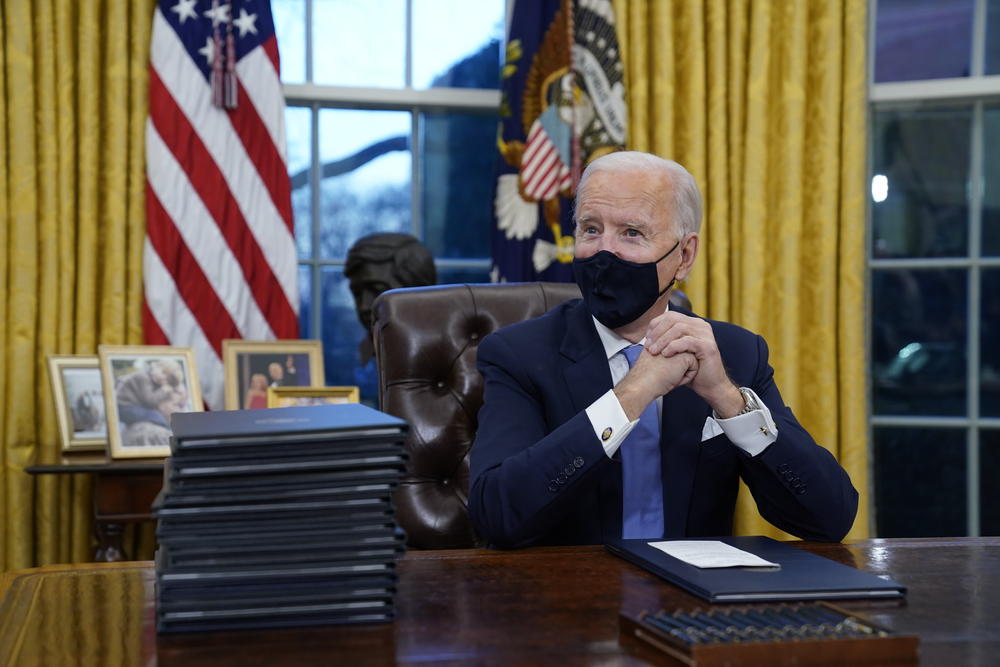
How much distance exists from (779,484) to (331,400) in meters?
1.39

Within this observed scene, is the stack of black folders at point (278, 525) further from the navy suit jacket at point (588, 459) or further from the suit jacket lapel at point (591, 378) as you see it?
the suit jacket lapel at point (591, 378)

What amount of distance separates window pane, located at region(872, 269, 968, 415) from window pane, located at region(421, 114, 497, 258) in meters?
1.35

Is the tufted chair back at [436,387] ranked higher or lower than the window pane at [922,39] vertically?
lower

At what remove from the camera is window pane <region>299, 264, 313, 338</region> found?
3.37 m

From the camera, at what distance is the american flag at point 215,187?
2904 millimetres

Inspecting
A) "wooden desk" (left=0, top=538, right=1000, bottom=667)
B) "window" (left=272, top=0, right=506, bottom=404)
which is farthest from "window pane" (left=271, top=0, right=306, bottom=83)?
"wooden desk" (left=0, top=538, right=1000, bottom=667)

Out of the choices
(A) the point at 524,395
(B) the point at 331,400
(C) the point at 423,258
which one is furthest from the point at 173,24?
(A) the point at 524,395

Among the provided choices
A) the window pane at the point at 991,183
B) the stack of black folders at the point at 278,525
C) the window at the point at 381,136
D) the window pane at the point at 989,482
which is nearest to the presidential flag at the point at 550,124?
the window at the point at 381,136

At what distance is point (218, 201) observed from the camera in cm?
298

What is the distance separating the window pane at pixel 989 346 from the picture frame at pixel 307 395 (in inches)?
83.6

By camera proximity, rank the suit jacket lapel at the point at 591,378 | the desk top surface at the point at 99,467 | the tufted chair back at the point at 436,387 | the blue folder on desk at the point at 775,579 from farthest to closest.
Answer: the desk top surface at the point at 99,467 < the tufted chair back at the point at 436,387 < the suit jacket lapel at the point at 591,378 < the blue folder on desk at the point at 775,579

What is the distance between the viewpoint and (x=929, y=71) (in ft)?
11.4

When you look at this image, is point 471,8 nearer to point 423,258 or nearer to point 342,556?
point 423,258

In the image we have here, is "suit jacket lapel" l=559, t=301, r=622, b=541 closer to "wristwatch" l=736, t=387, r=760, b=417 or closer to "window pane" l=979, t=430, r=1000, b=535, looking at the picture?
"wristwatch" l=736, t=387, r=760, b=417
